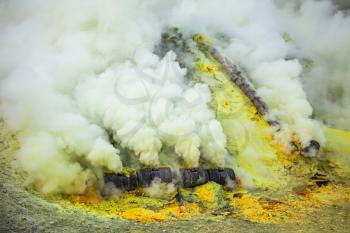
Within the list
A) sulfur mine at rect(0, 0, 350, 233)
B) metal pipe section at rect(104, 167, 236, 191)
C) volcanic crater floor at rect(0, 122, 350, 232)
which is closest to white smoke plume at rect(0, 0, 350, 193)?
sulfur mine at rect(0, 0, 350, 233)

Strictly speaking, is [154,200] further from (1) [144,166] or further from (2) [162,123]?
(2) [162,123]

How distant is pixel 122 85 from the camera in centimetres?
1681

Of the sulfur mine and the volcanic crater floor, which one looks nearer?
the volcanic crater floor

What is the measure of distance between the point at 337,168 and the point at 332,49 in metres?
12.3

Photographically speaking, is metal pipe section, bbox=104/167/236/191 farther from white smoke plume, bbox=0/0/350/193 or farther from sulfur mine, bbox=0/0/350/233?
white smoke plume, bbox=0/0/350/193

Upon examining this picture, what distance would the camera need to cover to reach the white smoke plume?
13664mm

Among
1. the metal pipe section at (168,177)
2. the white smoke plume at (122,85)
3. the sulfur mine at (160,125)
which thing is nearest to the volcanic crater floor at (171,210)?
the sulfur mine at (160,125)

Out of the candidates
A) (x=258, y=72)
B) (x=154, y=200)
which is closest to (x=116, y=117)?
(x=154, y=200)

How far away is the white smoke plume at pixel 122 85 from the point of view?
1366 cm

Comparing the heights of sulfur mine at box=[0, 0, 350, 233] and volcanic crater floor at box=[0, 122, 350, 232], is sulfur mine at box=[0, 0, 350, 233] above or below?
above

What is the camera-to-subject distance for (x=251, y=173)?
16.7 m

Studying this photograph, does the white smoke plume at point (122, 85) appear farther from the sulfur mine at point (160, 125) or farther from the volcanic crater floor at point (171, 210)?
the volcanic crater floor at point (171, 210)

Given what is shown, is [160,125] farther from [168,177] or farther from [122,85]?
[122,85]

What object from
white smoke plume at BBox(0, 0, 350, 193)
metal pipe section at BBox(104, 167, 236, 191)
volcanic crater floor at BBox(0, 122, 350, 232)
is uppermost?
white smoke plume at BBox(0, 0, 350, 193)
